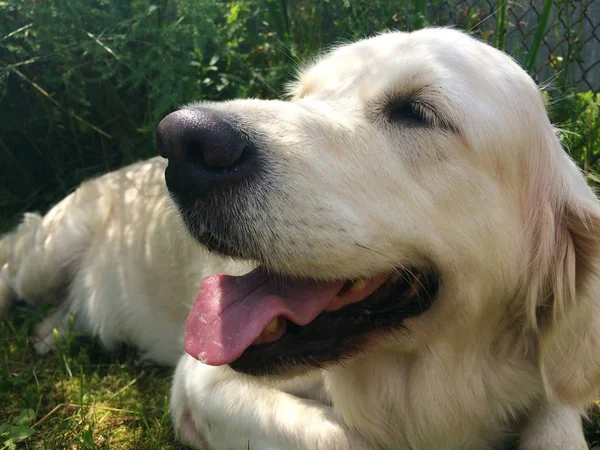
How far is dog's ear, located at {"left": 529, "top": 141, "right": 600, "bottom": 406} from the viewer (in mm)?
2025

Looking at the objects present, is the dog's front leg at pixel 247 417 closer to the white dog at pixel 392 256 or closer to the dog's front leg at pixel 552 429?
the white dog at pixel 392 256

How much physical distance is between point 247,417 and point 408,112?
1197mm

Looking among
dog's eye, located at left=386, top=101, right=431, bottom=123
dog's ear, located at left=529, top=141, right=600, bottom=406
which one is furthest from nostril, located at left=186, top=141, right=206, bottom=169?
dog's ear, located at left=529, top=141, right=600, bottom=406

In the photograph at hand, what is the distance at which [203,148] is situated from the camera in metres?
1.62

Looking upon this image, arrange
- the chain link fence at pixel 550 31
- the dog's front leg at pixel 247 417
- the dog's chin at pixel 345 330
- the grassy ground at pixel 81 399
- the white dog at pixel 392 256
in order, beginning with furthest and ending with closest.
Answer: the chain link fence at pixel 550 31
the grassy ground at pixel 81 399
the dog's front leg at pixel 247 417
the dog's chin at pixel 345 330
the white dog at pixel 392 256

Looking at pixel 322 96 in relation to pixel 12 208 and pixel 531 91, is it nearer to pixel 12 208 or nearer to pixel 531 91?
pixel 531 91

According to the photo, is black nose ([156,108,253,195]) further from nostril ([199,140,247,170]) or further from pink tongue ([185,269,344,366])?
pink tongue ([185,269,344,366])

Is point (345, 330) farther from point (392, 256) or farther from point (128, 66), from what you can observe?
point (128, 66)

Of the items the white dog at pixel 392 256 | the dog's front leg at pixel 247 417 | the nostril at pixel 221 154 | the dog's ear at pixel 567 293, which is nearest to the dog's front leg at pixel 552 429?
the white dog at pixel 392 256

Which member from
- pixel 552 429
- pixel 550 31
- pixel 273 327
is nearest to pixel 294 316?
pixel 273 327

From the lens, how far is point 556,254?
6.84 ft

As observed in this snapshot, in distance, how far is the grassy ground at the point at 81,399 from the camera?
2.41 metres

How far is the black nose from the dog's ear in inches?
42.0

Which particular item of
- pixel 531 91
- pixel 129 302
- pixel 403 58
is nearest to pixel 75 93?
pixel 129 302
